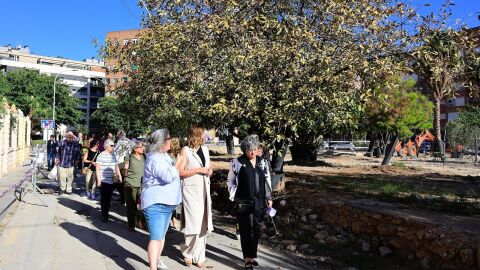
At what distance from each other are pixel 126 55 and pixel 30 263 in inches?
224

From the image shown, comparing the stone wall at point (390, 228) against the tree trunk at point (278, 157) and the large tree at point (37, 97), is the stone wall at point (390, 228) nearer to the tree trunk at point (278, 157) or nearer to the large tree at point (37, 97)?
the tree trunk at point (278, 157)

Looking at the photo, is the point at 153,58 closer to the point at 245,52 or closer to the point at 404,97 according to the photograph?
the point at 245,52

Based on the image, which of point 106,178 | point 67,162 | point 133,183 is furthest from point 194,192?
point 67,162

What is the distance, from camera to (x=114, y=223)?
8852mm

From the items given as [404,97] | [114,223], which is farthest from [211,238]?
[404,97]

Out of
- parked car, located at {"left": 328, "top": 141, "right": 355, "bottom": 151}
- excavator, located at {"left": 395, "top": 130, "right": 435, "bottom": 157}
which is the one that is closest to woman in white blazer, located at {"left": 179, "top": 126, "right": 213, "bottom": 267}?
excavator, located at {"left": 395, "top": 130, "right": 435, "bottom": 157}

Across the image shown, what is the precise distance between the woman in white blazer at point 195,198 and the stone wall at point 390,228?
6.21ft

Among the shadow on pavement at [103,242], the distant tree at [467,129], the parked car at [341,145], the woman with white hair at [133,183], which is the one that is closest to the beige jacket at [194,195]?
the shadow on pavement at [103,242]

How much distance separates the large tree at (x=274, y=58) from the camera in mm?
8180

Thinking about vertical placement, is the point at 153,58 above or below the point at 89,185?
above

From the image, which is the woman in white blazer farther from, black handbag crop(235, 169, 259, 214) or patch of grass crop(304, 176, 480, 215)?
patch of grass crop(304, 176, 480, 215)

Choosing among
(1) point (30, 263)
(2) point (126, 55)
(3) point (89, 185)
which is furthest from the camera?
(3) point (89, 185)

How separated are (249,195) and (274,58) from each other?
10.1 ft

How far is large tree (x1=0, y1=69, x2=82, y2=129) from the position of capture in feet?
206
